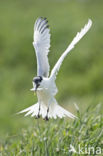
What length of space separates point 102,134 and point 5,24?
28.8 feet

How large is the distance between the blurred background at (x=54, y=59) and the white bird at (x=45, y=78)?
336 cm

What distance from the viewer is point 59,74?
9.52 meters

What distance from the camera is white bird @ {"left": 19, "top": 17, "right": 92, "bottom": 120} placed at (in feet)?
9.82

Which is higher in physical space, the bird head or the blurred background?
the blurred background

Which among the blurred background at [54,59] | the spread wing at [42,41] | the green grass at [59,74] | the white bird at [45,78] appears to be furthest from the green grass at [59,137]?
the blurred background at [54,59]

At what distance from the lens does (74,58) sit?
984 centimetres

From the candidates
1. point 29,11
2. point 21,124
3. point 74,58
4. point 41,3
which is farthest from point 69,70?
point 41,3

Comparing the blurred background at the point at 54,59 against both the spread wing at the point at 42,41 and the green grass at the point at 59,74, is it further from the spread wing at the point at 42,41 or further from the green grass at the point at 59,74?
the spread wing at the point at 42,41

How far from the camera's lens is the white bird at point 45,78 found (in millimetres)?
2994

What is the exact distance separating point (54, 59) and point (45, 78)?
271 inches

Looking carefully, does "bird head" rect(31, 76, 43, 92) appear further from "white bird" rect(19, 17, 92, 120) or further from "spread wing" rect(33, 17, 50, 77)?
"spread wing" rect(33, 17, 50, 77)

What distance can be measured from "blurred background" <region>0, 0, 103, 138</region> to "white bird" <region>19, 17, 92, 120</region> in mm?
3363

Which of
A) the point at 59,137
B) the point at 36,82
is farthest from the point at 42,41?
the point at 59,137

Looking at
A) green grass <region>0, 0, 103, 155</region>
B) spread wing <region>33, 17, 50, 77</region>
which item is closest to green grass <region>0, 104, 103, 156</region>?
green grass <region>0, 0, 103, 155</region>
